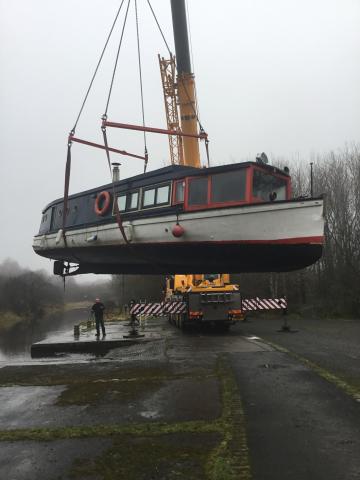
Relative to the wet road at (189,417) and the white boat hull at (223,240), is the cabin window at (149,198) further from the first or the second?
the wet road at (189,417)

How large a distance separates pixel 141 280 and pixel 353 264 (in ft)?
55.6

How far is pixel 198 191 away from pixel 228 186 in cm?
50

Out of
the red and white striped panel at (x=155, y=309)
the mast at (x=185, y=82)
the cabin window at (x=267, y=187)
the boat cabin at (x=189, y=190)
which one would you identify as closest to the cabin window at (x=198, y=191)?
the boat cabin at (x=189, y=190)

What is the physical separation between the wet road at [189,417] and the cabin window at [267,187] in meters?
2.92

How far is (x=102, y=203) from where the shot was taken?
8.85 meters

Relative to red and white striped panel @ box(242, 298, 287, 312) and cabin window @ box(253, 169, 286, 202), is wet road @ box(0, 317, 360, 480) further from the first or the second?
red and white striped panel @ box(242, 298, 287, 312)

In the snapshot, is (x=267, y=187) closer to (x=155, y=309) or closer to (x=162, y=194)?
(x=162, y=194)

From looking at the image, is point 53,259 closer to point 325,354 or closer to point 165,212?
point 165,212

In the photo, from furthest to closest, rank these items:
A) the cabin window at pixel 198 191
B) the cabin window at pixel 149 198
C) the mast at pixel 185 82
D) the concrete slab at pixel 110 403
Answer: the mast at pixel 185 82, the cabin window at pixel 149 198, the cabin window at pixel 198 191, the concrete slab at pixel 110 403

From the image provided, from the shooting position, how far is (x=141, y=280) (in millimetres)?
36469

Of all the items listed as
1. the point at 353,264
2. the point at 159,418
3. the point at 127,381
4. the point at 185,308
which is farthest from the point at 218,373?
the point at 353,264

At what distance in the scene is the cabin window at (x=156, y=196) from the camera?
766 cm

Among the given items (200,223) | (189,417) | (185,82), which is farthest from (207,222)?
(185,82)

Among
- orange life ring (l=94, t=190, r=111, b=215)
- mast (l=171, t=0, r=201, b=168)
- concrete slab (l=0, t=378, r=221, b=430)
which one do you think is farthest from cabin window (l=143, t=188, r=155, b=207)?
mast (l=171, t=0, r=201, b=168)
